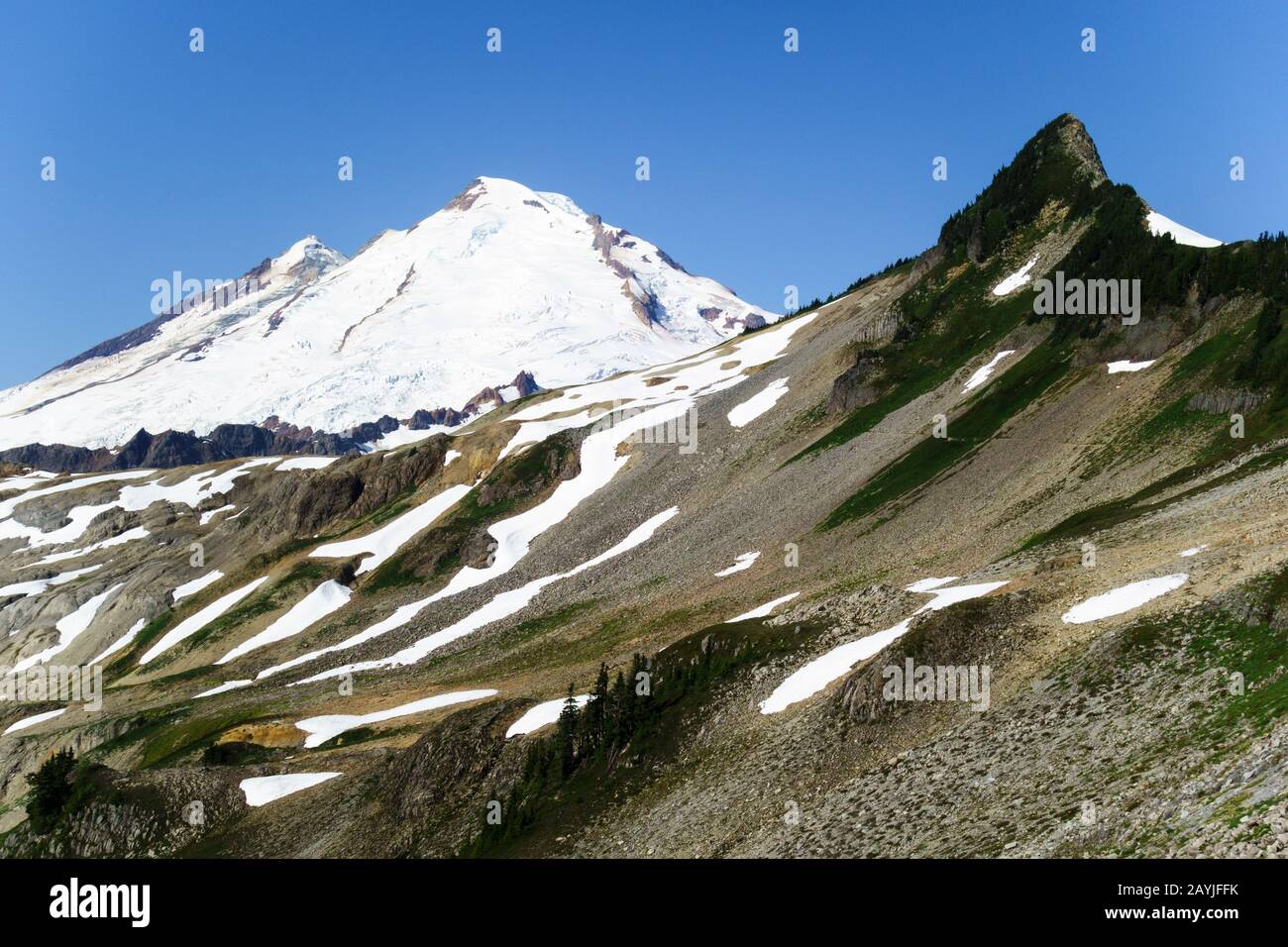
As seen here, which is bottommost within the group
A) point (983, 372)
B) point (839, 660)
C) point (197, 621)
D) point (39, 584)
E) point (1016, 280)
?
point (197, 621)

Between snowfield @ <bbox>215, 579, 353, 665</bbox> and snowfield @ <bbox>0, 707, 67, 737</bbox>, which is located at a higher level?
snowfield @ <bbox>215, 579, 353, 665</bbox>

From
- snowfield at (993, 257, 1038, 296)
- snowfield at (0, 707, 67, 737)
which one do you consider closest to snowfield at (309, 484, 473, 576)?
snowfield at (0, 707, 67, 737)

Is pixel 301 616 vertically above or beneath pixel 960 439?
beneath

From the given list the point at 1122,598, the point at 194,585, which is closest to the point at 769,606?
the point at 1122,598

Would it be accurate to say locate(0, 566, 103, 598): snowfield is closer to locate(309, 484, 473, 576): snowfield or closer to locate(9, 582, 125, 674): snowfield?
locate(9, 582, 125, 674): snowfield

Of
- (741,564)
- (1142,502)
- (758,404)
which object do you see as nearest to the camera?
(1142,502)

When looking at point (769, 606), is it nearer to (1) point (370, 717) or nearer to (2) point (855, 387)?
(1) point (370, 717)

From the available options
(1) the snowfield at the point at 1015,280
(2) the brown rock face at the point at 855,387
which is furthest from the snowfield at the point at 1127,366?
(1) the snowfield at the point at 1015,280

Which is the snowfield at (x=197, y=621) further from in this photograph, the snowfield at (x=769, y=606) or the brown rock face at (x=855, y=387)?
the snowfield at (x=769, y=606)

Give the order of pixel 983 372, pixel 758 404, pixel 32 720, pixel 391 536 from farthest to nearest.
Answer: pixel 391 536 < pixel 758 404 < pixel 32 720 < pixel 983 372

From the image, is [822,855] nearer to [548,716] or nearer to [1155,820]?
[1155,820]

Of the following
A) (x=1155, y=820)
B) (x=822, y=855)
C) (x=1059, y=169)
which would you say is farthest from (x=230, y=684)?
(x=1059, y=169)

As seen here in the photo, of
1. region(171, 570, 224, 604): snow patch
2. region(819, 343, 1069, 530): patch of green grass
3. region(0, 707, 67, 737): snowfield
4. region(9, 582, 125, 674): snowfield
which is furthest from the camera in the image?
region(171, 570, 224, 604): snow patch
